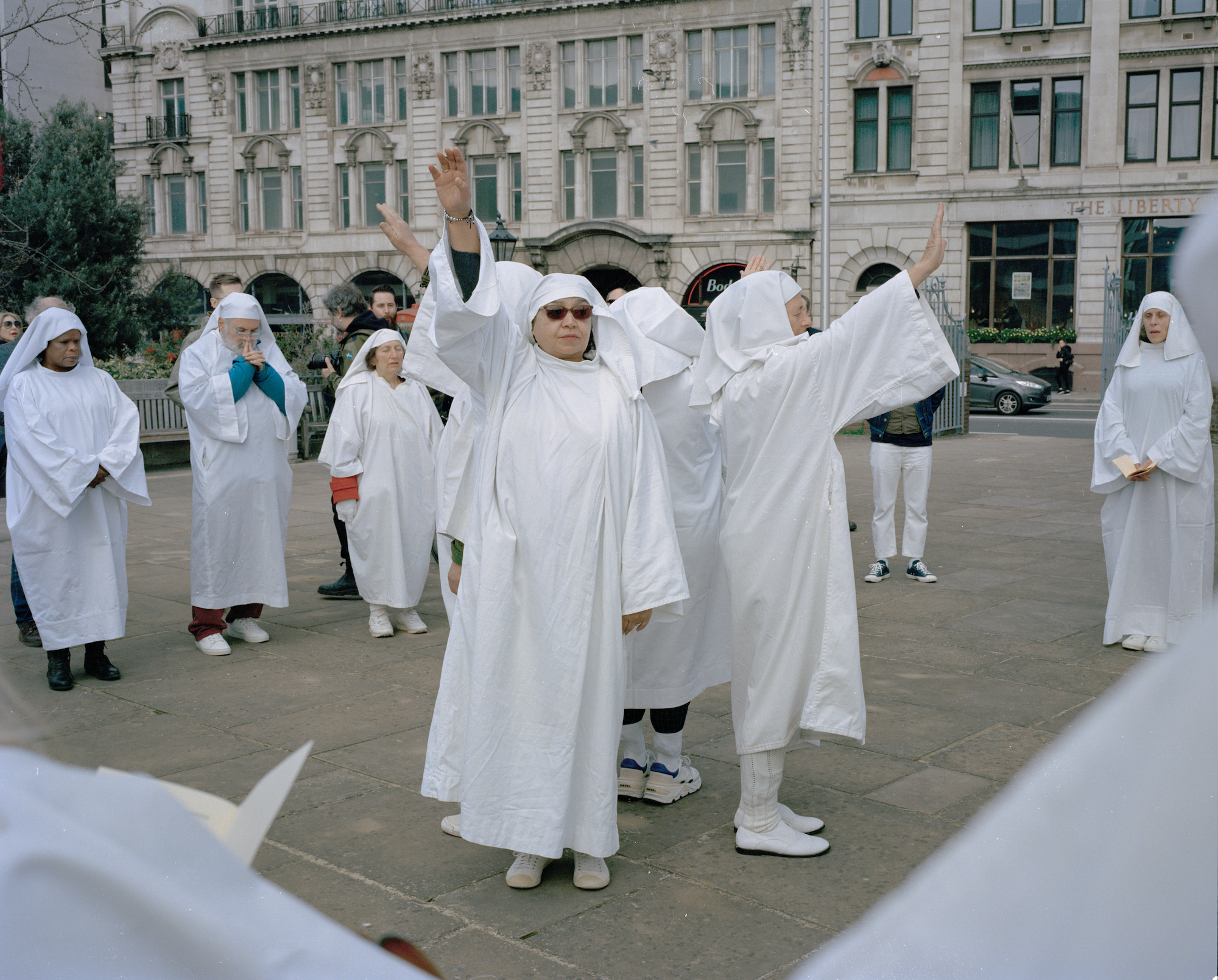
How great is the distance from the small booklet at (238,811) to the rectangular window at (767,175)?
35737mm

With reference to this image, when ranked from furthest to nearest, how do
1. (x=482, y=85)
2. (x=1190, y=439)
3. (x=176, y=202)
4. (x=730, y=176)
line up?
(x=176, y=202)
(x=482, y=85)
(x=730, y=176)
(x=1190, y=439)

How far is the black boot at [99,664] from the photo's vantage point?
626 cm

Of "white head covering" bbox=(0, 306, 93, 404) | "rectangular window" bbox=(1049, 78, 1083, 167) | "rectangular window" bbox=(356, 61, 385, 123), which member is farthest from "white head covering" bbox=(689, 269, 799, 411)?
"rectangular window" bbox=(356, 61, 385, 123)

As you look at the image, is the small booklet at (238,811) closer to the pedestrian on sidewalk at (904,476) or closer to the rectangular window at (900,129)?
the pedestrian on sidewalk at (904,476)

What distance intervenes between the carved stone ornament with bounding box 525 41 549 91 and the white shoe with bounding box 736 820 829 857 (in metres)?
36.0

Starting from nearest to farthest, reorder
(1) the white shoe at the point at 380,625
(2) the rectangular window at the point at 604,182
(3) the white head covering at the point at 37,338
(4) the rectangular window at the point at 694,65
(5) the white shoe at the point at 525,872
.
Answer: (5) the white shoe at the point at 525,872, (3) the white head covering at the point at 37,338, (1) the white shoe at the point at 380,625, (4) the rectangular window at the point at 694,65, (2) the rectangular window at the point at 604,182

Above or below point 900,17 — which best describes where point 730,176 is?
below

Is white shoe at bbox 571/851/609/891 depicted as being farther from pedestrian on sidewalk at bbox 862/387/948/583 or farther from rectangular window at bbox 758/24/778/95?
rectangular window at bbox 758/24/778/95

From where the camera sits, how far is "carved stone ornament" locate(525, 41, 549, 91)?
37.2 m

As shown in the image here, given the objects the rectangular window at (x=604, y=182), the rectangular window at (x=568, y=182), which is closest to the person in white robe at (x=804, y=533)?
the rectangular window at (x=604, y=182)

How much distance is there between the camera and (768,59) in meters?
35.4

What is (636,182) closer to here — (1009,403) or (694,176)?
(694,176)

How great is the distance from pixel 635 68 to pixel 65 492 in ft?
109

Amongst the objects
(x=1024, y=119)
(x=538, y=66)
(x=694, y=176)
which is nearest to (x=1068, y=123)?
(x=1024, y=119)
